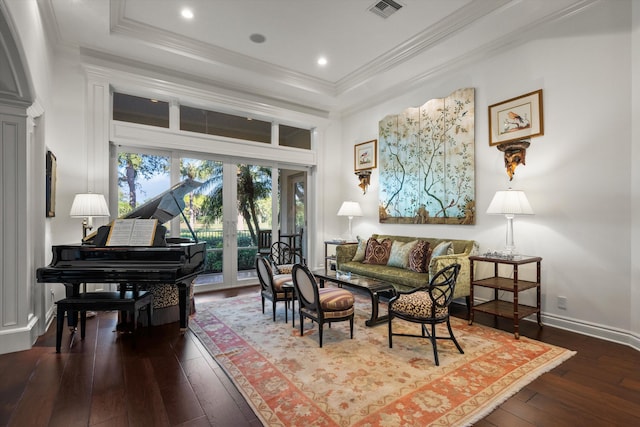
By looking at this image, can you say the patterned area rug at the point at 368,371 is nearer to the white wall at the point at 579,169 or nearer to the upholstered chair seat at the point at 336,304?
the upholstered chair seat at the point at 336,304

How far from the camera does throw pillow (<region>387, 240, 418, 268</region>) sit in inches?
190

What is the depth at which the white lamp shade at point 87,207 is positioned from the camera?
3871 millimetres

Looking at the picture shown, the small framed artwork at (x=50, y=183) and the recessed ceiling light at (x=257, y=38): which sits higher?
the recessed ceiling light at (x=257, y=38)

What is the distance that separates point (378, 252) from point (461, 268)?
1382 mm

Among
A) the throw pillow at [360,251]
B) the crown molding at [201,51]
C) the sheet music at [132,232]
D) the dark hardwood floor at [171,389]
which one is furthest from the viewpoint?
the throw pillow at [360,251]

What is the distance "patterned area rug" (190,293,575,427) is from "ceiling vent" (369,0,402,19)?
12.3 feet

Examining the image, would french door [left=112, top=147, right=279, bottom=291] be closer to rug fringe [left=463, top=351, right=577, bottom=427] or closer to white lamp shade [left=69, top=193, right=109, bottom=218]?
white lamp shade [left=69, top=193, right=109, bottom=218]

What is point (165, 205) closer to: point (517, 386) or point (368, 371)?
point (368, 371)

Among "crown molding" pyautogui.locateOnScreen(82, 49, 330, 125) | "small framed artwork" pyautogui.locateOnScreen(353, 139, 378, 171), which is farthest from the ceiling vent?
"crown molding" pyautogui.locateOnScreen(82, 49, 330, 125)

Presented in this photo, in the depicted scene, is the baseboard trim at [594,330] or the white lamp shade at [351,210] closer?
the baseboard trim at [594,330]

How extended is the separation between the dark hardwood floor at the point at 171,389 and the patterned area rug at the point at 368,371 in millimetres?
139

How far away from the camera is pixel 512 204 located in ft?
12.0

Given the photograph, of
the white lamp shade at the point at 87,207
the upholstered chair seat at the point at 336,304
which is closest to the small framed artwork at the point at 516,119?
the upholstered chair seat at the point at 336,304

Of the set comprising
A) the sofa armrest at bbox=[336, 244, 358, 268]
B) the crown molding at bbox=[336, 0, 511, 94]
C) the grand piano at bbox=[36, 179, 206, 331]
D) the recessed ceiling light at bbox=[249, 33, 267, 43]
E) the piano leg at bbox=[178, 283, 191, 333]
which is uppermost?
the recessed ceiling light at bbox=[249, 33, 267, 43]
